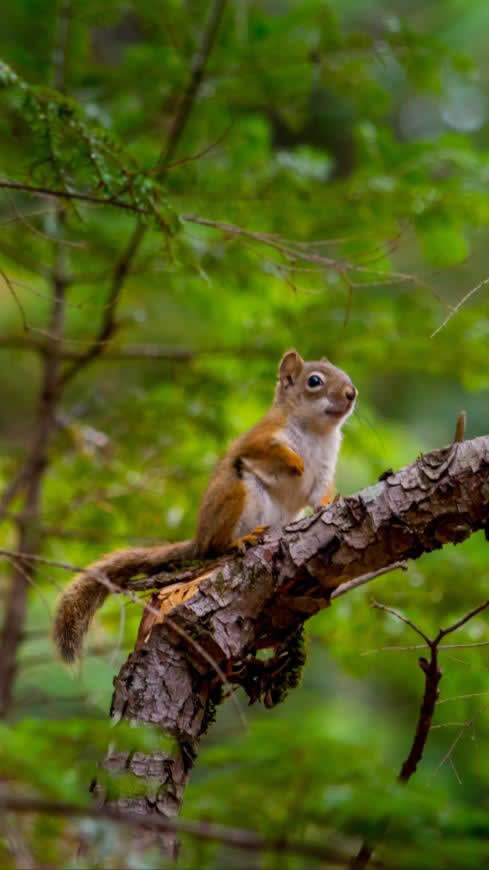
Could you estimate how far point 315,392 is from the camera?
11.2 feet

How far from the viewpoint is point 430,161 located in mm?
3822

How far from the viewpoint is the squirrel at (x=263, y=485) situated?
2668 millimetres

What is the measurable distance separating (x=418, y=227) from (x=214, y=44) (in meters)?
1.08

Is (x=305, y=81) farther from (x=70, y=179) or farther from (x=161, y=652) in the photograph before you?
(x=161, y=652)

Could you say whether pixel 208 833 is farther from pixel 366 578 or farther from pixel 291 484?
pixel 291 484

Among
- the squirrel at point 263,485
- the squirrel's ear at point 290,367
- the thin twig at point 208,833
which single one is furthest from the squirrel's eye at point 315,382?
the thin twig at point 208,833

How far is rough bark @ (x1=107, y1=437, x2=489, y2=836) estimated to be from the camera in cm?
201

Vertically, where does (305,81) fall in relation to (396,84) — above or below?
below

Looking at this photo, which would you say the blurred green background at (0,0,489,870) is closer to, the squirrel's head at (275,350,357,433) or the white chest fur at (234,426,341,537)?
the squirrel's head at (275,350,357,433)

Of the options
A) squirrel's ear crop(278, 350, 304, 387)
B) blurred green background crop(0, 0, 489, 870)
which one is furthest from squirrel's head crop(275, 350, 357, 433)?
blurred green background crop(0, 0, 489, 870)

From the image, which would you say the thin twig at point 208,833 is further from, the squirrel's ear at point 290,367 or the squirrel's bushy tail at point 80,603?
the squirrel's ear at point 290,367

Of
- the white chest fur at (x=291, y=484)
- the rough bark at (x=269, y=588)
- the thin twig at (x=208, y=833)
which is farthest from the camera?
the white chest fur at (x=291, y=484)

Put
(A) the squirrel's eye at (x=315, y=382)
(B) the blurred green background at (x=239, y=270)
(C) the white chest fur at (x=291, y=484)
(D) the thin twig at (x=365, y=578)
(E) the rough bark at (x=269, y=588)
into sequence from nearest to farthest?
1. (E) the rough bark at (x=269, y=588)
2. (D) the thin twig at (x=365, y=578)
3. (C) the white chest fur at (x=291, y=484)
4. (A) the squirrel's eye at (x=315, y=382)
5. (B) the blurred green background at (x=239, y=270)

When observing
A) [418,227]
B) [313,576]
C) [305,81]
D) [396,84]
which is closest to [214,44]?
[305,81]
